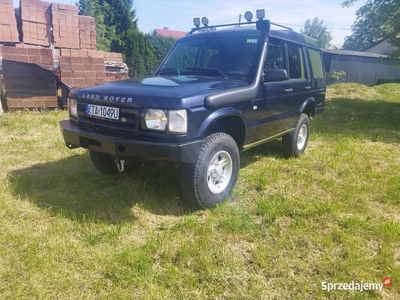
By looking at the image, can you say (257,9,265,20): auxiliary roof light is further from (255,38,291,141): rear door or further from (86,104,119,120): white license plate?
(86,104,119,120): white license plate

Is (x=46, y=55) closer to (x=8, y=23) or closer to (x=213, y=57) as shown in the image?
(x=8, y=23)

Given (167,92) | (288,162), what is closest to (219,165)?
(167,92)

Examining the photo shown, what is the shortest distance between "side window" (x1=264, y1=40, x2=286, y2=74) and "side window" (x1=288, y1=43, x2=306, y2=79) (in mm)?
267

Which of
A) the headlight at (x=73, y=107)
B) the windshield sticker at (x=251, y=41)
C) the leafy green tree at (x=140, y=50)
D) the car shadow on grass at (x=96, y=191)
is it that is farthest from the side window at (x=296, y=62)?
the leafy green tree at (x=140, y=50)

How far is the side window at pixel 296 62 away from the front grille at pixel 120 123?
2652 millimetres

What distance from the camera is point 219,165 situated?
10.3 feet

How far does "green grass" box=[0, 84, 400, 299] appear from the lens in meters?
2.04

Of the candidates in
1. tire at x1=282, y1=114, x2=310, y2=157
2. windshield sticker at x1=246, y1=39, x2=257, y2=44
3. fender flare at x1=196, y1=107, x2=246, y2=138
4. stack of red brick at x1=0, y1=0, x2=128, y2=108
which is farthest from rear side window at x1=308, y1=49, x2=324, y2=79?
stack of red brick at x1=0, y1=0, x2=128, y2=108

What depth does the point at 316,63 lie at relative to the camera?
17.4 feet

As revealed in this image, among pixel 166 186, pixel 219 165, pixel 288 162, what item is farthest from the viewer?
pixel 288 162

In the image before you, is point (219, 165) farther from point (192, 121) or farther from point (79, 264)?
point (79, 264)

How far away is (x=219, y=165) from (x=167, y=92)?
1011mm

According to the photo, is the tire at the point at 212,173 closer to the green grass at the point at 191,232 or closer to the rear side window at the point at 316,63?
the green grass at the point at 191,232

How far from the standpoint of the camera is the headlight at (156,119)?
2508 millimetres
